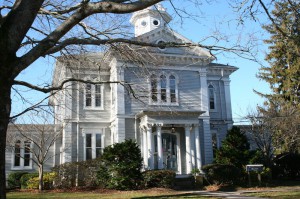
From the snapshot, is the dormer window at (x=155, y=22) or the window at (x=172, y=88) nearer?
the window at (x=172, y=88)

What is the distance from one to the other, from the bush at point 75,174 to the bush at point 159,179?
125 inches

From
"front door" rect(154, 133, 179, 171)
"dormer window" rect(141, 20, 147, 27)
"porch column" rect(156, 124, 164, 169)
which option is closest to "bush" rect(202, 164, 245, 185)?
"porch column" rect(156, 124, 164, 169)

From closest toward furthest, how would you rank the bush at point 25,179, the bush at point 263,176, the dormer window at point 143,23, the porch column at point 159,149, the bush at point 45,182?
the bush at point 45,182
the porch column at point 159,149
the bush at point 263,176
the bush at point 25,179
the dormer window at point 143,23

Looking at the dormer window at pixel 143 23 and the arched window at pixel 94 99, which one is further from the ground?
the dormer window at pixel 143 23

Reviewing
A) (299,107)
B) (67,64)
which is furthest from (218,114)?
(67,64)

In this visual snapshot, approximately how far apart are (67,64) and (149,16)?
2099 centimetres

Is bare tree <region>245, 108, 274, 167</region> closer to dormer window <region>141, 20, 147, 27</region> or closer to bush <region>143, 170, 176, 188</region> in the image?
bush <region>143, 170, 176, 188</region>

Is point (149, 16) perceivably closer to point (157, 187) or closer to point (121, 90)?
point (121, 90)

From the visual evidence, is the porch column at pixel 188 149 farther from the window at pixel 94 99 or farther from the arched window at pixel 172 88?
the window at pixel 94 99

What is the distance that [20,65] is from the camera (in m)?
6.17

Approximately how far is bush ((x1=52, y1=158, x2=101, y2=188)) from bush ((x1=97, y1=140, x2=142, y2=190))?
77 centimetres

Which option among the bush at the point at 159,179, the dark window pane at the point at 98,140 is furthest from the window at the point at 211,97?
the bush at the point at 159,179

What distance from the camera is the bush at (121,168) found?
18.4 m

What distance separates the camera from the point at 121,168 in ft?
60.6
